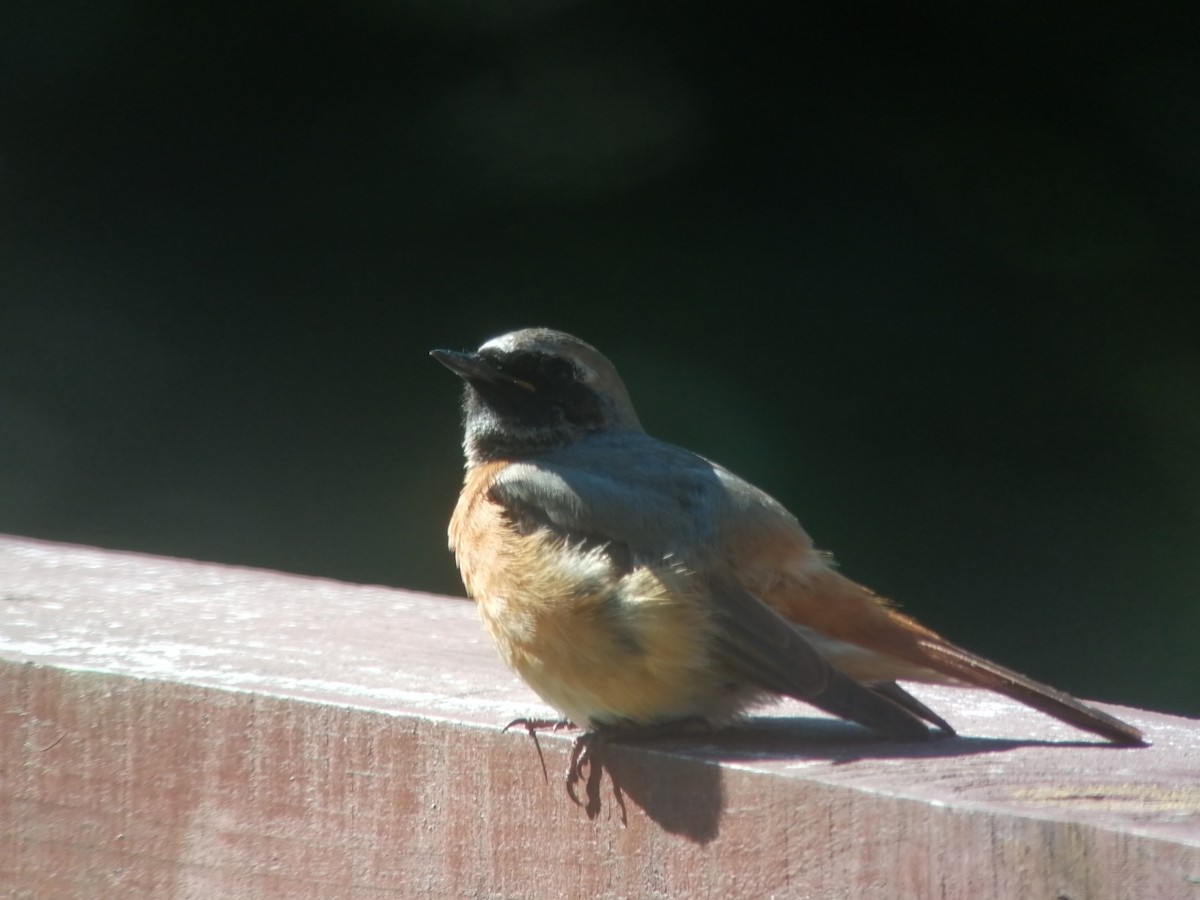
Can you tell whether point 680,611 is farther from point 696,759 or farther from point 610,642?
point 696,759

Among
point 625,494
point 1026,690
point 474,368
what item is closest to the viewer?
point 1026,690

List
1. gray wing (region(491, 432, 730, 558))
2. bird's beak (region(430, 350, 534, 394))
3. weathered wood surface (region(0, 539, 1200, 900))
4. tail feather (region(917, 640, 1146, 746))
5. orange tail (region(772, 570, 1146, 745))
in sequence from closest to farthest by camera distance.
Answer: weathered wood surface (region(0, 539, 1200, 900)) < tail feather (region(917, 640, 1146, 746)) < orange tail (region(772, 570, 1146, 745)) < gray wing (region(491, 432, 730, 558)) < bird's beak (region(430, 350, 534, 394))

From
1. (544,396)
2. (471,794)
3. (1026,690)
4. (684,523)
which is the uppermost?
(544,396)

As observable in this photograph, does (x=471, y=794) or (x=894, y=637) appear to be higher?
(x=894, y=637)

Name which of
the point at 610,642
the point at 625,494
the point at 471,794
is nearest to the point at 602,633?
the point at 610,642

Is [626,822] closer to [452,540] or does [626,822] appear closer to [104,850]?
[104,850]

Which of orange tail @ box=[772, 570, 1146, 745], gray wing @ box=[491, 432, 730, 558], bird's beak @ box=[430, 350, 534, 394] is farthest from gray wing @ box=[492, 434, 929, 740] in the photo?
bird's beak @ box=[430, 350, 534, 394]

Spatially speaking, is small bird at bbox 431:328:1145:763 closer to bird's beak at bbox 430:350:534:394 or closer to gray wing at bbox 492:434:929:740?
gray wing at bbox 492:434:929:740

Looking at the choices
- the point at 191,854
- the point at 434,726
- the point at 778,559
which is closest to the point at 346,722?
Result: the point at 434,726

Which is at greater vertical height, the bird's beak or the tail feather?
the bird's beak
